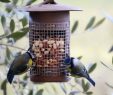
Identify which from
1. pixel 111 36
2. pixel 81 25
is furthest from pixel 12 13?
pixel 111 36

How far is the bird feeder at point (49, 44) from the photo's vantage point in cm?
191

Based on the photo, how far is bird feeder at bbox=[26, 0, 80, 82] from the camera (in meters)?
1.91

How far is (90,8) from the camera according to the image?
313 centimetres

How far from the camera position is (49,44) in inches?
76.1

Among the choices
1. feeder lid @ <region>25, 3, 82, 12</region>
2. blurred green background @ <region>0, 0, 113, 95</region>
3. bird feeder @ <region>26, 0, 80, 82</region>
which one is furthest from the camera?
blurred green background @ <region>0, 0, 113, 95</region>

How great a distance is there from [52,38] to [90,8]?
1.25m

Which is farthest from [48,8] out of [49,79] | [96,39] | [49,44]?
[96,39]

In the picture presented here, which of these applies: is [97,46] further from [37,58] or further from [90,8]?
[37,58]

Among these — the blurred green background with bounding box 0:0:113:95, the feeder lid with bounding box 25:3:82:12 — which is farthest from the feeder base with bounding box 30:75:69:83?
the blurred green background with bounding box 0:0:113:95

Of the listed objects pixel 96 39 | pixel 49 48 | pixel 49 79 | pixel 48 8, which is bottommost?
pixel 96 39

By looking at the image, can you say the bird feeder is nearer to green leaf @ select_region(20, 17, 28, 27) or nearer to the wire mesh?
the wire mesh

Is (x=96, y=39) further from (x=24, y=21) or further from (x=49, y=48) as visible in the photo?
(x=49, y=48)

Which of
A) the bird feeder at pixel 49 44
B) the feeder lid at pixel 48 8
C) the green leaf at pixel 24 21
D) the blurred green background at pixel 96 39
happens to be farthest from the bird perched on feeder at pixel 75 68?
the blurred green background at pixel 96 39

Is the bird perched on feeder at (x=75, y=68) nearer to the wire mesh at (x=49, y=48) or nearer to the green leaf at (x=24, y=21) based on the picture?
the wire mesh at (x=49, y=48)
